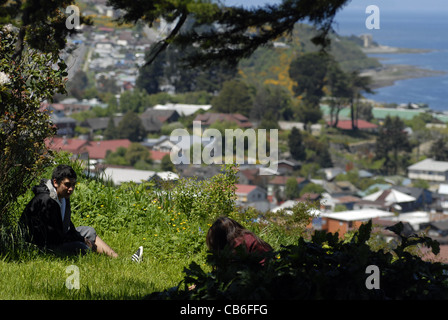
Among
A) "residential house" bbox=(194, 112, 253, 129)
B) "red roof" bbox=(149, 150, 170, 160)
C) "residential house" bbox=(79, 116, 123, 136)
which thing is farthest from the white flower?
"residential house" bbox=(79, 116, 123, 136)

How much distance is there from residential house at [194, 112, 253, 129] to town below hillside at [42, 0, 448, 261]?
0.11 m

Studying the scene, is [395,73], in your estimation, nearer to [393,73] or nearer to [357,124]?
[393,73]

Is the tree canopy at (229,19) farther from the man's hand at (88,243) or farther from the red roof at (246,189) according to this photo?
the red roof at (246,189)

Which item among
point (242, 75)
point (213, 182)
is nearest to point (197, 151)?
point (242, 75)

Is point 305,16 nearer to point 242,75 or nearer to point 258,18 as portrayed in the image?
point 258,18

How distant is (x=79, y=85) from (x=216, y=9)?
94.4 metres

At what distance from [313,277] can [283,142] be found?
6582cm

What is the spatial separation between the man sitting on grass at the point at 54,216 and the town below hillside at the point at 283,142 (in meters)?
45.3

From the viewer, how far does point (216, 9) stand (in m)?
3.42

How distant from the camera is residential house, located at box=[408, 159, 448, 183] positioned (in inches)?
2739

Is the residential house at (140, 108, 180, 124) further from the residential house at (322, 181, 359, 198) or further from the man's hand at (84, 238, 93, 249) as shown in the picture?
the man's hand at (84, 238, 93, 249)

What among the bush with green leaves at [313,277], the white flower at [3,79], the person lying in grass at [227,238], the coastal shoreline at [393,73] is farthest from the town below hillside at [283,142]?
the bush with green leaves at [313,277]

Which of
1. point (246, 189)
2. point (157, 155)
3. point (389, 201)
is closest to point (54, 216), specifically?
point (246, 189)

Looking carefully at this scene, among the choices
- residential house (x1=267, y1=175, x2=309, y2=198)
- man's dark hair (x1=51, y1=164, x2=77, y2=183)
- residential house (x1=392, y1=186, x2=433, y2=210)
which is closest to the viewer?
man's dark hair (x1=51, y1=164, x2=77, y2=183)
